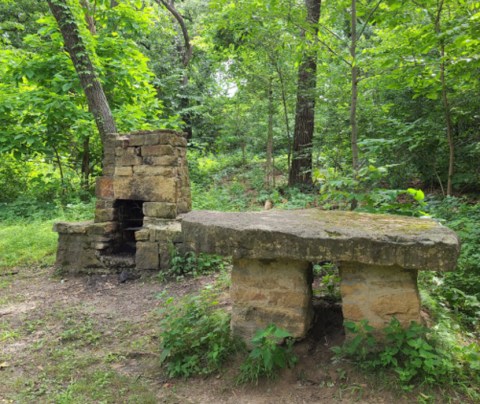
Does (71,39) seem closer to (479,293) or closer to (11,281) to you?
(11,281)

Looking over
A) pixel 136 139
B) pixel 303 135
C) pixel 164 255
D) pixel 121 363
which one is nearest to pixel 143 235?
pixel 164 255

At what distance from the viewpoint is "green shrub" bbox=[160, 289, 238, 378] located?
106 inches

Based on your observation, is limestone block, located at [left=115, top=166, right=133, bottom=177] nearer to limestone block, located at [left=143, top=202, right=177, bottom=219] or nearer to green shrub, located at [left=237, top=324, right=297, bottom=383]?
limestone block, located at [left=143, top=202, right=177, bottom=219]

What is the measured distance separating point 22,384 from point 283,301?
78.5 inches

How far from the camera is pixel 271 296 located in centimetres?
272

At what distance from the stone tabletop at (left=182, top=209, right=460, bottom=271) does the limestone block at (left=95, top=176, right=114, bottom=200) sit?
9.43 ft

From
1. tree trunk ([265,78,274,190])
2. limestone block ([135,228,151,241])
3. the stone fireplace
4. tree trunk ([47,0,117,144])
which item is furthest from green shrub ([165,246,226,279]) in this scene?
tree trunk ([265,78,274,190])

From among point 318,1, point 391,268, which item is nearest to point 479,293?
point 391,268

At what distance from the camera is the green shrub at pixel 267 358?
244 centimetres

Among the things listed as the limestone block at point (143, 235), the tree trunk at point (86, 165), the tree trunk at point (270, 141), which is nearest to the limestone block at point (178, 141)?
the limestone block at point (143, 235)

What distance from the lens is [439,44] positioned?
459 centimetres

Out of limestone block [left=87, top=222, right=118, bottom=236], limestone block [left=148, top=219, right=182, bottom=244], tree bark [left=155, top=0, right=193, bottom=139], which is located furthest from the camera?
tree bark [left=155, top=0, right=193, bottom=139]

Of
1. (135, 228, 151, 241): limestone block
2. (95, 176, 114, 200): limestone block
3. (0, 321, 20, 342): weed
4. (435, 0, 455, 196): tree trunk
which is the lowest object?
(0, 321, 20, 342): weed

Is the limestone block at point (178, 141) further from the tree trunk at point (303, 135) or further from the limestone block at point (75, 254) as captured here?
the tree trunk at point (303, 135)
